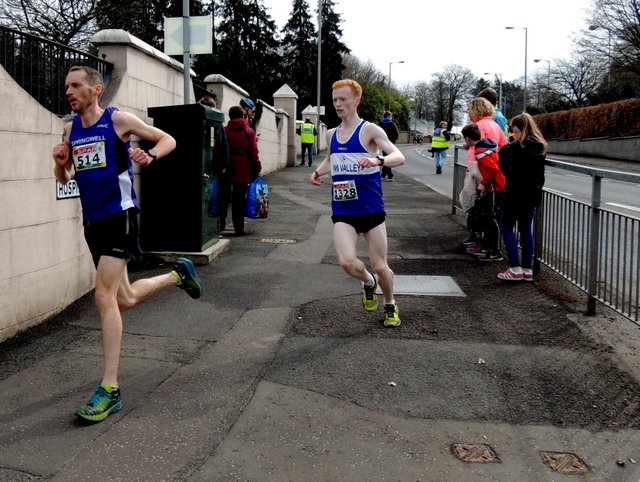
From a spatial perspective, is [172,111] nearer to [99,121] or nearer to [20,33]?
[20,33]

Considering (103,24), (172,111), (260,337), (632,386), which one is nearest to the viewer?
(632,386)

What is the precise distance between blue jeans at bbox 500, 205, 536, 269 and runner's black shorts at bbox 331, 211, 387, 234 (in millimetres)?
2306

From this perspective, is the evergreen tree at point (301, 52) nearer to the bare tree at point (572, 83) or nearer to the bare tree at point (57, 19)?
the bare tree at point (572, 83)

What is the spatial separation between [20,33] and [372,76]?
8669cm

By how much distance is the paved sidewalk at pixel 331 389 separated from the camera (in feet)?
11.2

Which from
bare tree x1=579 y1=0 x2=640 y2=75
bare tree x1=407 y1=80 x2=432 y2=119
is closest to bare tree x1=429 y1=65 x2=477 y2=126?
bare tree x1=407 y1=80 x2=432 y2=119

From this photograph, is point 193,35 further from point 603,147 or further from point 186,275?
point 603,147

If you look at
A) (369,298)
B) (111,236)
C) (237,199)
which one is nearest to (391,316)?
(369,298)

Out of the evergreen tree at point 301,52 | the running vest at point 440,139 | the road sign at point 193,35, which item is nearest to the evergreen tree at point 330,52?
the evergreen tree at point 301,52

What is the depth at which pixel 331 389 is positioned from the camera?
4.38m

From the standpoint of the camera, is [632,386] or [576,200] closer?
[632,386]

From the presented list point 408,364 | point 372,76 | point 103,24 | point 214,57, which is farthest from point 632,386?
point 372,76

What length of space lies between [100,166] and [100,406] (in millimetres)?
1387

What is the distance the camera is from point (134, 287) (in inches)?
178
